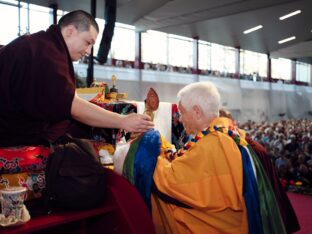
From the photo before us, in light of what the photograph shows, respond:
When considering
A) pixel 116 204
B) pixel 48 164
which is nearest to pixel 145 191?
pixel 116 204

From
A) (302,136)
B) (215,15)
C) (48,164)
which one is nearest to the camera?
(48,164)

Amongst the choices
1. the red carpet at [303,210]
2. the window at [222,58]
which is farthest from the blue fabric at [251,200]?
the window at [222,58]

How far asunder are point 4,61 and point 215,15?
5307mm

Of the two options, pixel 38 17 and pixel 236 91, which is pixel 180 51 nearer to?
pixel 236 91

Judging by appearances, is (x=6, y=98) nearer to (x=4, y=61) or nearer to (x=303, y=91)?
(x=4, y=61)

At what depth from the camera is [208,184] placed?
1.24 meters

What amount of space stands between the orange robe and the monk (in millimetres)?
210

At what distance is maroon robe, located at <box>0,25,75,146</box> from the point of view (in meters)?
1.19

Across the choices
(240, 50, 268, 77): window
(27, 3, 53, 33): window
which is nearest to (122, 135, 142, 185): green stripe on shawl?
(27, 3, 53, 33): window

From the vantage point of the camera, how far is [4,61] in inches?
48.4

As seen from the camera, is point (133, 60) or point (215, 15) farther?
point (133, 60)

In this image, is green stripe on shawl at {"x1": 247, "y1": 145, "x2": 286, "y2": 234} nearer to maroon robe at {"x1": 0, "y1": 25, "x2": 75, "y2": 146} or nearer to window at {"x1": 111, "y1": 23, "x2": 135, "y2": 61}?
maroon robe at {"x1": 0, "y1": 25, "x2": 75, "y2": 146}

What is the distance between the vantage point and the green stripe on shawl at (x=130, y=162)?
1292 mm

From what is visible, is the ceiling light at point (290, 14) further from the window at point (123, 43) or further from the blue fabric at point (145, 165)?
the blue fabric at point (145, 165)
